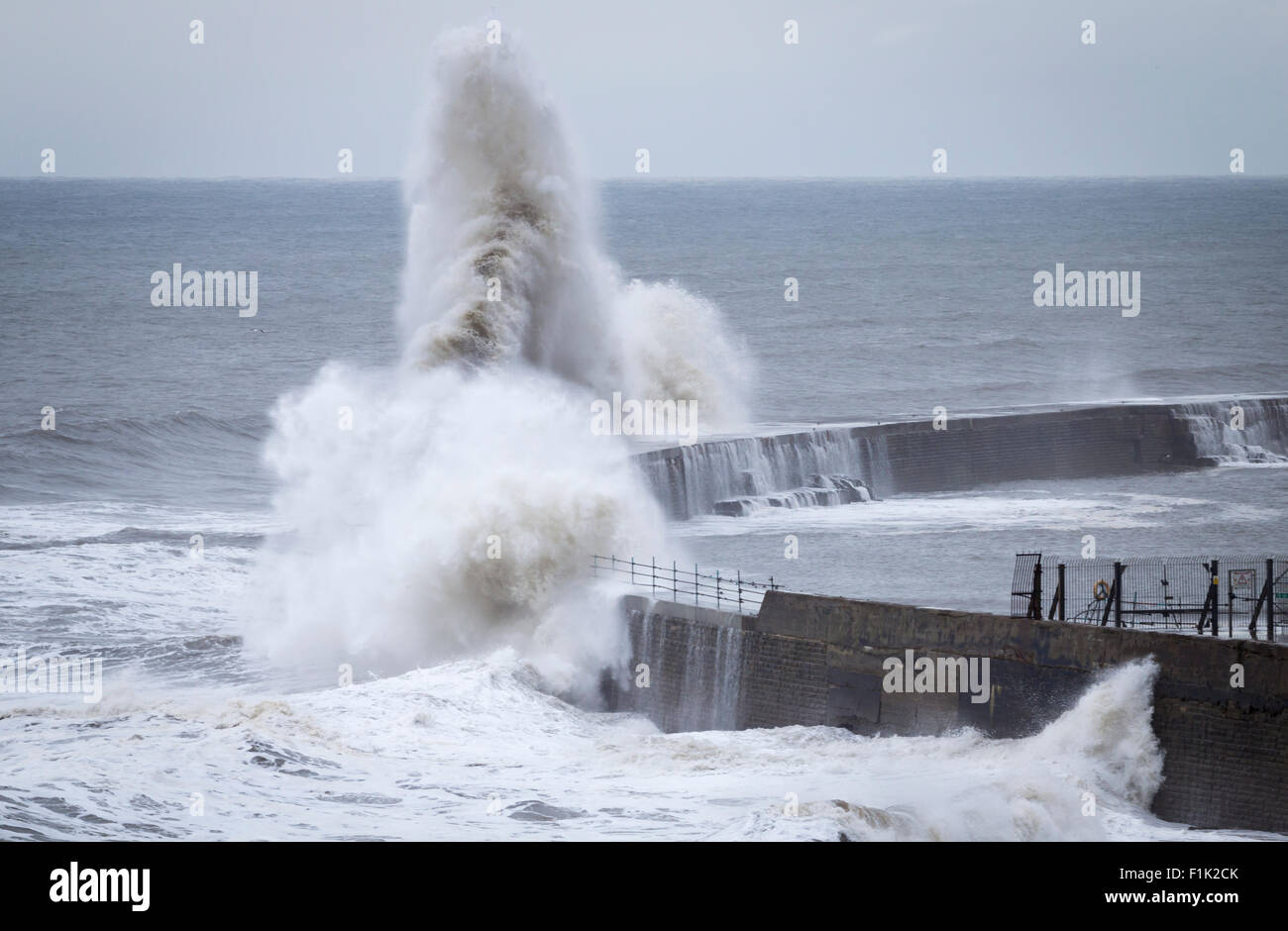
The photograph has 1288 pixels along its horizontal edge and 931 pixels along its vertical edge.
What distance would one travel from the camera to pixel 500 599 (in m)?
20.0

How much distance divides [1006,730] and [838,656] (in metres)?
1.74

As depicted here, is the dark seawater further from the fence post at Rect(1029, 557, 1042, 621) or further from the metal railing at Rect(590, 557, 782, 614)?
the fence post at Rect(1029, 557, 1042, 621)

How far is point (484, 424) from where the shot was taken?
24.2 m

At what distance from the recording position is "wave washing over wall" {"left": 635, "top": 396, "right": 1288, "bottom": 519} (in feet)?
96.7

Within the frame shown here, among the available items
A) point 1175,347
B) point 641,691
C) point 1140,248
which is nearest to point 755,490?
point 641,691

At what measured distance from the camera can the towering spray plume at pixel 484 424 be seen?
20094 millimetres

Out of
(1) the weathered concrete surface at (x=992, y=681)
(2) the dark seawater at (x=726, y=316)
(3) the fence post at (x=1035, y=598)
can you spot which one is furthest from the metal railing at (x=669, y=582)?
(2) the dark seawater at (x=726, y=316)

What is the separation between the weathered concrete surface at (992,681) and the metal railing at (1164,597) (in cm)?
76

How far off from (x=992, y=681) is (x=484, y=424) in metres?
10.3

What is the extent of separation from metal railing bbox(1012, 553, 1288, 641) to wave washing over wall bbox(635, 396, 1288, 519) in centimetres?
695
